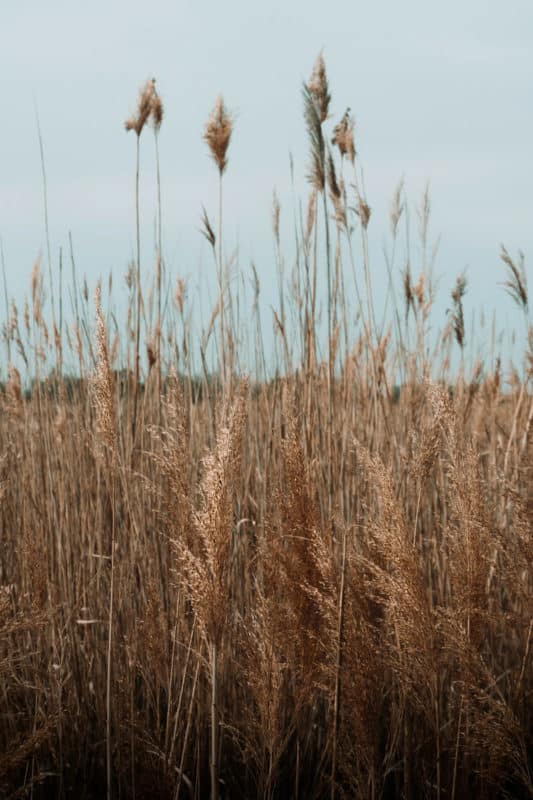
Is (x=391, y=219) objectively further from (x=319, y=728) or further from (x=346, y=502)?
(x=319, y=728)

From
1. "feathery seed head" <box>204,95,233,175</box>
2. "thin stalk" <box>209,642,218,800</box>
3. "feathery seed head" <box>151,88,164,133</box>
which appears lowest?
"thin stalk" <box>209,642,218,800</box>

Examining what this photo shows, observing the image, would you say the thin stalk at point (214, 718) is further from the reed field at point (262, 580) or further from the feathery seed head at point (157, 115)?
the feathery seed head at point (157, 115)

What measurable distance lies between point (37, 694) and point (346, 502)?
0.93 meters

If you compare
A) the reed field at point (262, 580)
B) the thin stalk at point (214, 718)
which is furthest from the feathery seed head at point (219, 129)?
the thin stalk at point (214, 718)

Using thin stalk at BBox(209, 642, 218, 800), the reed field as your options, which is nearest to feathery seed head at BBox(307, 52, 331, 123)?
the reed field

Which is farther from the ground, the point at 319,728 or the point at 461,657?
the point at 461,657

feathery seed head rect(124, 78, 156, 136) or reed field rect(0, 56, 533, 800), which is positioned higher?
feathery seed head rect(124, 78, 156, 136)

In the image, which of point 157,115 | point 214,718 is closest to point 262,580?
point 214,718

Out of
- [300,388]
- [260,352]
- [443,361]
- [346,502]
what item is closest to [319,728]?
[346,502]

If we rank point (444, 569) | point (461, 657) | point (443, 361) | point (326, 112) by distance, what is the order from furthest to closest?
point (443, 361) → point (444, 569) → point (326, 112) → point (461, 657)

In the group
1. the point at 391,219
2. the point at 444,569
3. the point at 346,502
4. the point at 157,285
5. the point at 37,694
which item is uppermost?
the point at 391,219

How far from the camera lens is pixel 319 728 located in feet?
7.53

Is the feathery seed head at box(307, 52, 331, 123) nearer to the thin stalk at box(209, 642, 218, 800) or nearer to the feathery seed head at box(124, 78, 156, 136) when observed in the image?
the feathery seed head at box(124, 78, 156, 136)

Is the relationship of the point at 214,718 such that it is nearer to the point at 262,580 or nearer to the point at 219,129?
the point at 262,580
